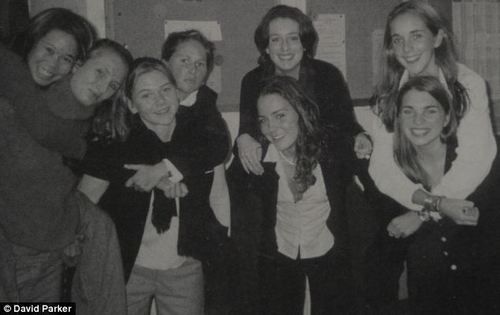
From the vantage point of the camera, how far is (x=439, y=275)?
5.41 ft

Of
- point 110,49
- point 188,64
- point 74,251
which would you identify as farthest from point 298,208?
point 110,49

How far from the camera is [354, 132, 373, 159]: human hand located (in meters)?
1.78

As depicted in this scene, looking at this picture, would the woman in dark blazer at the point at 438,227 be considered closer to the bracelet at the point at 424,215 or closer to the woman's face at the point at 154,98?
the bracelet at the point at 424,215

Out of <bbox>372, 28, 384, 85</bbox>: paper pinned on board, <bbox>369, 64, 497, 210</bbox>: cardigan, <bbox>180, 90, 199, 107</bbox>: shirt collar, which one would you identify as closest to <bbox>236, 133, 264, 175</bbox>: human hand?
<bbox>180, 90, 199, 107</bbox>: shirt collar

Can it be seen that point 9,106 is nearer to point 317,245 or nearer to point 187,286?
point 187,286

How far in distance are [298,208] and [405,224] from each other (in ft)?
1.34

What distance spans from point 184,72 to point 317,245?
2.86 feet

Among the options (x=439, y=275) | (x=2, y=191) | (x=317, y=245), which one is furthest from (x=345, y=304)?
(x=2, y=191)

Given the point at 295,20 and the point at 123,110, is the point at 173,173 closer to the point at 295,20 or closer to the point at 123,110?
the point at 123,110

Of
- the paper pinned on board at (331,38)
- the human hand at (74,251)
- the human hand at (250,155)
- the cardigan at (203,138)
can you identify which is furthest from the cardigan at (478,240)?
the human hand at (74,251)

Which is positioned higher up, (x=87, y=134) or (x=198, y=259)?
(x=87, y=134)

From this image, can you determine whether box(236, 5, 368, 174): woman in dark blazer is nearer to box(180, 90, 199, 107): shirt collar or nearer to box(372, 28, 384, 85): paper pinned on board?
box(180, 90, 199, 107): shirt collar

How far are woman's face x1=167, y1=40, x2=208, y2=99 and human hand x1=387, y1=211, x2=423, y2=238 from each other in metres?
0.97

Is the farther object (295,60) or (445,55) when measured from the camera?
(295,60)
